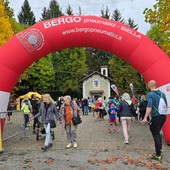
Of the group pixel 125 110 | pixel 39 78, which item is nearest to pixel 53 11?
pixel 39 78

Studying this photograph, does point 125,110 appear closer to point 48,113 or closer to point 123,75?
point 48,113

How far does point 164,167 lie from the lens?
20.8 ft

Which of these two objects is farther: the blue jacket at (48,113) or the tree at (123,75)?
the tree at (123,75)

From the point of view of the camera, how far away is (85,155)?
754 cm

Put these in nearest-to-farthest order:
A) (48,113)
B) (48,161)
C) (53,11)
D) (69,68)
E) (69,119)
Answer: (48,161)
(48,113)
(69,119)
(69,68)
(53,11)

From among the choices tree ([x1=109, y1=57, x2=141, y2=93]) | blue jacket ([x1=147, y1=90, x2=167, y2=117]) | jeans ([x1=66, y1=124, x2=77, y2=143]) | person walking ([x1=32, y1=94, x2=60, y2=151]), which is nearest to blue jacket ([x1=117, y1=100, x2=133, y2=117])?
jeans ([x1=66, y1=124, x2=77, y2=143])

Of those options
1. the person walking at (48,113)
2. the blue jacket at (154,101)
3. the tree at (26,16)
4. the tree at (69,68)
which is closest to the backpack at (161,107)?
the blue jacket at (154,101)

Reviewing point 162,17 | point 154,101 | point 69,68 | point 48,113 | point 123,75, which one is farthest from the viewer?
point 69,68

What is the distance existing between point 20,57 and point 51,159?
12.5 feet

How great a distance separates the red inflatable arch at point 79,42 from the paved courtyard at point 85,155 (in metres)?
1.69

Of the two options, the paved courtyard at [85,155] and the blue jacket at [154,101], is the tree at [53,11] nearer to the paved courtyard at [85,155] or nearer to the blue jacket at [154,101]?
the paved courtyard at [85,155]

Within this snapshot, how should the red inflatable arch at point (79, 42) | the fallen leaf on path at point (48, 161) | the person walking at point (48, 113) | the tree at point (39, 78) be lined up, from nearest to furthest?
1. the fallen leaf on path at point (48, 161)
2. the person walking at point (48, 113)
3. the red inflatable arch at point (79, 42)
4. the tree at point (39, 78)

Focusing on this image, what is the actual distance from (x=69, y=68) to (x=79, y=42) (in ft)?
138

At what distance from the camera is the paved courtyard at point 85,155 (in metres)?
6.50
